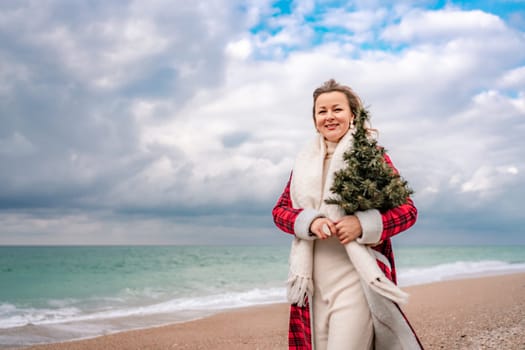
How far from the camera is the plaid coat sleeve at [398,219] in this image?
2.52m

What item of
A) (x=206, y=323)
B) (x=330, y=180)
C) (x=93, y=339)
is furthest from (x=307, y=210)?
(x=206, y=323)

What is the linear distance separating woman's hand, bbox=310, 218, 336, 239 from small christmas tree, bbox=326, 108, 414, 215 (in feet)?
0.36

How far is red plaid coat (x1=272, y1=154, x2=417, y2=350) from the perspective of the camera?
8.34 feet

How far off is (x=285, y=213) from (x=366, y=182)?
2.05ft

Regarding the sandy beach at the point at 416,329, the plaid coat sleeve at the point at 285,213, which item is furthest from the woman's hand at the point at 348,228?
the sandy beach at the point at 416,329

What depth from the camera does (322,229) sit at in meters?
2.50

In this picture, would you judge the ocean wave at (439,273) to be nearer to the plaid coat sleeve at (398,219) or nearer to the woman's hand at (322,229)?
the plaid coat sleeve at (398,219)

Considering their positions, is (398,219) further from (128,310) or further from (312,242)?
(128,310)

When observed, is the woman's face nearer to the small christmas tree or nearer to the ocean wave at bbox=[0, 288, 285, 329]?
the small christmas tree

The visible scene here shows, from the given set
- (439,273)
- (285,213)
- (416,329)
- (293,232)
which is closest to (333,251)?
(293,232)

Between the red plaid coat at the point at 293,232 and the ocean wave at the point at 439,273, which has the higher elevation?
the red plaid coat at the point at 293,232

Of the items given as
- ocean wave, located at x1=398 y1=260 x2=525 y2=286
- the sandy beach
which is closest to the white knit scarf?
the sandy beach

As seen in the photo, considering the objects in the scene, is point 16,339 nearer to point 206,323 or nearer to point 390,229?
point 206,323

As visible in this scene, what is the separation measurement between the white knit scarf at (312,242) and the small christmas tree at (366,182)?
137mm
